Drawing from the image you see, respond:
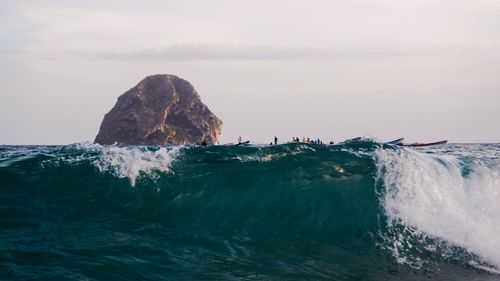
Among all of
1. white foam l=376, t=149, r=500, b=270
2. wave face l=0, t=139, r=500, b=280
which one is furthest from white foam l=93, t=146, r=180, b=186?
white foam l=376, t=149, r=500, b=270

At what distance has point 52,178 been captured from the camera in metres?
13.4

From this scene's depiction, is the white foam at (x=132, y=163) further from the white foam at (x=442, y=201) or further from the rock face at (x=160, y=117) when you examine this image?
the rock face at (x=160, y=117)

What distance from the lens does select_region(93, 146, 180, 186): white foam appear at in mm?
13695

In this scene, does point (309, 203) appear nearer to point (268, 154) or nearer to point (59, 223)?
point (268, 154)

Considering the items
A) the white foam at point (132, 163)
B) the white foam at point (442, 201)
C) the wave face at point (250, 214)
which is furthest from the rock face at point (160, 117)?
the white foam at point (442, 201)

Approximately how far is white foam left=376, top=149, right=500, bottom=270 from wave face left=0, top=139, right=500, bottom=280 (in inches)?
1.6

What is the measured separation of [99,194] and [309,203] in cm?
580

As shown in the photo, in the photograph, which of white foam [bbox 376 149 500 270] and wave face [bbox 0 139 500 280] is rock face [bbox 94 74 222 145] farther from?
white foam [bbox 376 149 500 270]

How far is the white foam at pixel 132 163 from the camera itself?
13695mm

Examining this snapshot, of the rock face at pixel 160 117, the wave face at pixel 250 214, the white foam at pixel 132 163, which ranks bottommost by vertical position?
the wave face at pixel 250 214

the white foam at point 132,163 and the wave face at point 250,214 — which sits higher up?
the white foam at point 132,163

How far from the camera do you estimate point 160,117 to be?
169500 mm

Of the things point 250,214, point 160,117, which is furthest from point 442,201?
point 160,117

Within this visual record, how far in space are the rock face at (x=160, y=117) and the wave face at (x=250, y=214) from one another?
489ft
